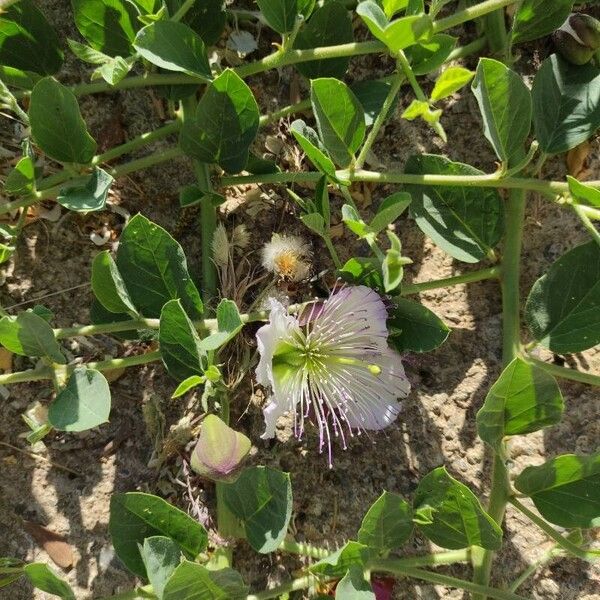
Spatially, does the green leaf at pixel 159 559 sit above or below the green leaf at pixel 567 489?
below

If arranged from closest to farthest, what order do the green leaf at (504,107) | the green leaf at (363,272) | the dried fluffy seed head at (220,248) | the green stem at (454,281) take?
the green leaf at (504,107) → the green leaf at (363,272) → the green stem at (454,281) → the dried fluffy seed head at (220,248)

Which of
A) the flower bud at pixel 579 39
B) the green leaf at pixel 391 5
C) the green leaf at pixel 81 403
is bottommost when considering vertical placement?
the green leaf at pixel 81 403

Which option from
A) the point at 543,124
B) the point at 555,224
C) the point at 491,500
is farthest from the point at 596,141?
the point at 491,500

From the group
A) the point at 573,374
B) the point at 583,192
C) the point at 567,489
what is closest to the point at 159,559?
the point at 567,489

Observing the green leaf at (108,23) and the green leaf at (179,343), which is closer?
the green leaf at (179,343)

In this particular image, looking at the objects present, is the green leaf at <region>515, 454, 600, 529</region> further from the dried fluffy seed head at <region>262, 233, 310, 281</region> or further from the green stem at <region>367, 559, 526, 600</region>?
the dried fluffy seed head at <region>262, 233, 310, 281</region>

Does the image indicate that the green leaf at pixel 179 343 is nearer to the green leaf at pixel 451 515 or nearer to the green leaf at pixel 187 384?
the green leaf at pixel 187 384

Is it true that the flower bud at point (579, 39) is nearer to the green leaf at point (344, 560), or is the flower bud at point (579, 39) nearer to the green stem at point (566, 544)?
the green stem at point (566, 544)

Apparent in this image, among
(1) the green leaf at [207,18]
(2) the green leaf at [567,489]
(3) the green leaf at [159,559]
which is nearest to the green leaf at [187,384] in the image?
(3) the green leaf at [159,559]

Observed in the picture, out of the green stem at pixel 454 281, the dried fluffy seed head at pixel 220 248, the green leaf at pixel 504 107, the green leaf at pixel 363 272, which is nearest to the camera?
the green leaf at pixel 504 107
